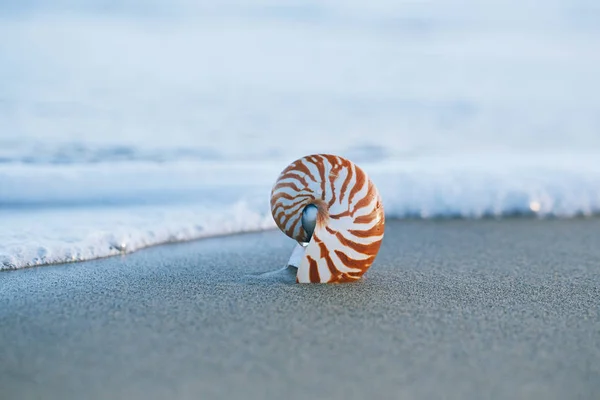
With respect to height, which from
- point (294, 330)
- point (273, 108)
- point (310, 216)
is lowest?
point (294, 330)

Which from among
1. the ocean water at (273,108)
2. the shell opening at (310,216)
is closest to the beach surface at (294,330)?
the shell opening at (310,216)

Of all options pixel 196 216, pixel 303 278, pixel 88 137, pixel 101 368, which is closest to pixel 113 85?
pixel 88 137

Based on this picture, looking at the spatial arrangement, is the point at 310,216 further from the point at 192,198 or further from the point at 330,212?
the point at 192,198

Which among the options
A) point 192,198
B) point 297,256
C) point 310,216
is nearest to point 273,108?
point 192,198

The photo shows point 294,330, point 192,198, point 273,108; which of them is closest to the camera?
point 294,330

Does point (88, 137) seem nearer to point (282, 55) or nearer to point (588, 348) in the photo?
point (282, 55)

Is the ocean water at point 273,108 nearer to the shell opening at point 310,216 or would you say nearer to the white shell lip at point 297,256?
the white shell lip at point 297,256
